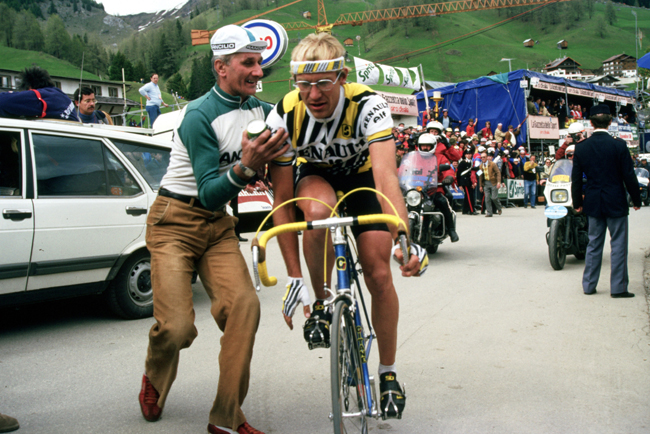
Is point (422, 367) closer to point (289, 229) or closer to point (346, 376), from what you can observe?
point (346, 376)

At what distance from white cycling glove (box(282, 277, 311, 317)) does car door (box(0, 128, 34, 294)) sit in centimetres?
323

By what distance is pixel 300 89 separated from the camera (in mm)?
3039

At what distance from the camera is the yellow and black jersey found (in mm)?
3160

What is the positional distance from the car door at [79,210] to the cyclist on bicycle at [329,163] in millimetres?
3021

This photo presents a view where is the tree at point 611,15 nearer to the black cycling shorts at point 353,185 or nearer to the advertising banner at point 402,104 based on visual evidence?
the advertising banner at point 402,104

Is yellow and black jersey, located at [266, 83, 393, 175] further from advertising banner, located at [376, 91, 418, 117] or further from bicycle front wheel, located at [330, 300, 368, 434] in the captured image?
advertising banner, located at [376, 91, 418, 117]

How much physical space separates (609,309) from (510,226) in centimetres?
866

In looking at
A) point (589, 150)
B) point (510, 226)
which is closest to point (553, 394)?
point (589, 150)

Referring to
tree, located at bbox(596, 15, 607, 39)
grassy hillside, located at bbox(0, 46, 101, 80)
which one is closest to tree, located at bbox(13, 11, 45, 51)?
grassy hillside, located at bbox(0, 46, 101, 80)

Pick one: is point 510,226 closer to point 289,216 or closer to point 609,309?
point 609,309

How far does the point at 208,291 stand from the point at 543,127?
1160 inches

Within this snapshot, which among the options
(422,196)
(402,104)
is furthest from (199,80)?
(422,196)

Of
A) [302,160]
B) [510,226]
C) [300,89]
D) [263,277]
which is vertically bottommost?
[510,226]

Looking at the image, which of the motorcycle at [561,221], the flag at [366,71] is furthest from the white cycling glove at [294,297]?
the flag at [366,71]
